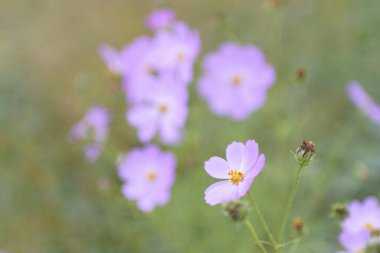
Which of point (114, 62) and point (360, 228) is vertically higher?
point (114, 62)

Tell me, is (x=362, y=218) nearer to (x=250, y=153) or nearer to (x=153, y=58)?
(x=250, y=153)

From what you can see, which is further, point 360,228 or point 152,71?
point 152,71

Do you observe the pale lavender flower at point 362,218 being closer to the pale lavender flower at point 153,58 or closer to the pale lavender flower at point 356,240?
the pale lavender flower at point 356,240

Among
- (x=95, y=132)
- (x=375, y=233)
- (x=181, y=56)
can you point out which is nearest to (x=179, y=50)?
(x=181, y=56)

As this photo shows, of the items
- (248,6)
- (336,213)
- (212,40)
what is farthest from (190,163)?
(248,6)

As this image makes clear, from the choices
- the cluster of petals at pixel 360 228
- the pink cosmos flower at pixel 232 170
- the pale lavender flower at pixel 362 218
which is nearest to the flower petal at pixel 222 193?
the pink cosmos flower at pixel 232 170

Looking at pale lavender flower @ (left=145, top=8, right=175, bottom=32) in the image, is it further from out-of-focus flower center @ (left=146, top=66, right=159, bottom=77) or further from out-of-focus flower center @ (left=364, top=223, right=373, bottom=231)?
out-of-focus flower center @ (left=364, top=223, right=373, bottom=231)

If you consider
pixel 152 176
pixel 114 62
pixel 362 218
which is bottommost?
pixel 362 218

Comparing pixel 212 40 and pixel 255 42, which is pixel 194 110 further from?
pixel 212 40
